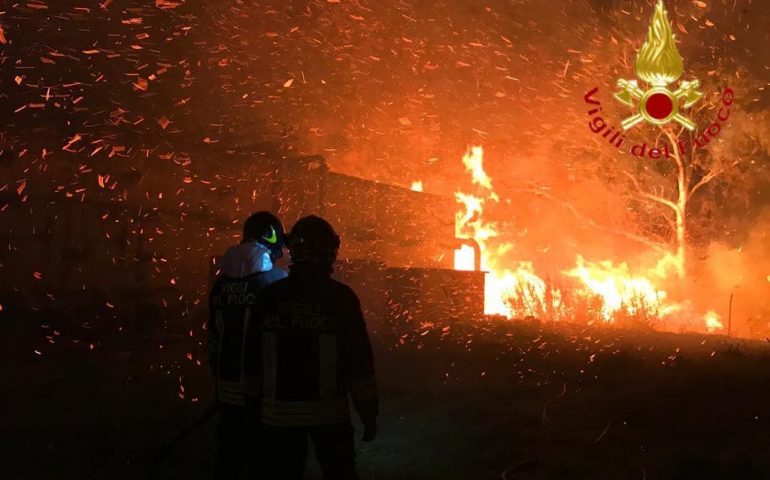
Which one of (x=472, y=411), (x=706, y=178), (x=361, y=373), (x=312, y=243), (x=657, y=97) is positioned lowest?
(x=472, y=411)

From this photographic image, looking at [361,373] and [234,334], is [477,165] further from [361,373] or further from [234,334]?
[361,373]

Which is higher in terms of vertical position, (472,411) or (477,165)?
(477,165)

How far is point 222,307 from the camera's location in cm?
426

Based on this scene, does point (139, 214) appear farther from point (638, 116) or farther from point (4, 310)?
point (638, 116)

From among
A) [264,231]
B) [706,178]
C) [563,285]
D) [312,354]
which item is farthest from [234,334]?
[706,178]

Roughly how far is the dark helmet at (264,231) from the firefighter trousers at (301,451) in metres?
1.41

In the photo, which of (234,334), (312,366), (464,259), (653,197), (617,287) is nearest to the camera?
(312,366)

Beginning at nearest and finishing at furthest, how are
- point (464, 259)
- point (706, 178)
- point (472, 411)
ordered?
point (472, 411) → point (464, 259) → point (706, 178)

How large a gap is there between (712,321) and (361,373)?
69.0 ft

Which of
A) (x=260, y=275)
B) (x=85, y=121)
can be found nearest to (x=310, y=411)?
(x=260, y=275)

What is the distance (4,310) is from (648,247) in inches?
780

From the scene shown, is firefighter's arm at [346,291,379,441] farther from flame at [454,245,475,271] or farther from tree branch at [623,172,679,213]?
tree branch at [623,172,679,213]

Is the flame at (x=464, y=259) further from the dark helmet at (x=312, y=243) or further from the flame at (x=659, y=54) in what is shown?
the dark helmet at (x=312, y=243)

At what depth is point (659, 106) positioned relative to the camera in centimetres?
2077
